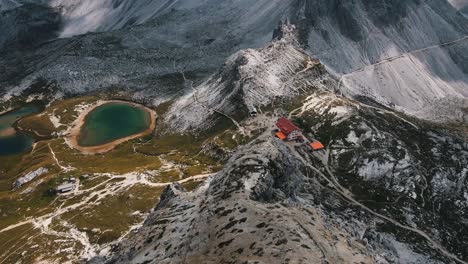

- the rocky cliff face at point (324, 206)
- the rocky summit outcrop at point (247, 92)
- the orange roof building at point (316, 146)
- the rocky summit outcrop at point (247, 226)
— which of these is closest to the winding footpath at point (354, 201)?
the rocky cliff face at point (324, 206)

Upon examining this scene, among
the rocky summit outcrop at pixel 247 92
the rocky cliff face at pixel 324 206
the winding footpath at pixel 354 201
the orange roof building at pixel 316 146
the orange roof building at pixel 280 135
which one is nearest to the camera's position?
the rocky cliff face at pixel 324 206

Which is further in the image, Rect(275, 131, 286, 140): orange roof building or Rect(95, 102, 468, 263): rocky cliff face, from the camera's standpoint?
Rect(275, 131, 286, 140): orange roof building

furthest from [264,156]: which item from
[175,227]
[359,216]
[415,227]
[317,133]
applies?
[317,133]

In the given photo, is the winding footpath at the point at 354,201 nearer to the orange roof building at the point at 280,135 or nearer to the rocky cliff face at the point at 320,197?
the rocky cliff face at the point at 320,197

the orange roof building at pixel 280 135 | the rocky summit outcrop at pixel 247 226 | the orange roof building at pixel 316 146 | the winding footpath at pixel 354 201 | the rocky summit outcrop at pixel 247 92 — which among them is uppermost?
the rocky summit outcrop at pixel 247 226

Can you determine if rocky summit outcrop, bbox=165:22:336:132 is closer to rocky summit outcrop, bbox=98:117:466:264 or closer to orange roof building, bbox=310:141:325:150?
orange roof building, bbox=310:141:325:150

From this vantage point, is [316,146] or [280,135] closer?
[316,146]

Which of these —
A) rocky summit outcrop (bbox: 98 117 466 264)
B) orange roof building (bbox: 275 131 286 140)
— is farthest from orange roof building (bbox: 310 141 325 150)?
rocky summit outcrop (bbox: 98 117 466 264)

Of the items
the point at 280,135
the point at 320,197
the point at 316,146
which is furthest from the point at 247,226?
the point at 280,135

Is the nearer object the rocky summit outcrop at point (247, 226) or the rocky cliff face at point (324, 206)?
the rocky summit outcrop at point (247, 226)

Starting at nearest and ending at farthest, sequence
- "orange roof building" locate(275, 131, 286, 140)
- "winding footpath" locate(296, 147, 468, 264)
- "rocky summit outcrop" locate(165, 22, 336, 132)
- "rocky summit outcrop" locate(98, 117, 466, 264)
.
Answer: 1. "rocky summit outcrop" locate(98, 117, 466, 264)
2. "winding footpath" locate(296, 147, 468, 264)
3. "orange roof building" locate(275, 131, 286, 140)
4. "rocky summit outcrop" locate(165, 22, 336, 132)

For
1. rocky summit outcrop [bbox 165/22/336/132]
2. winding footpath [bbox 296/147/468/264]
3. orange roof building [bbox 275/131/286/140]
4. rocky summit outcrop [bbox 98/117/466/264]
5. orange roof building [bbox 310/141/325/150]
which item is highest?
rocky summit outcrop [bbox 98/117/466/264]

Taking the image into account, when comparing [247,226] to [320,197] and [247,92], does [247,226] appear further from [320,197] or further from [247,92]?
[247,92]
